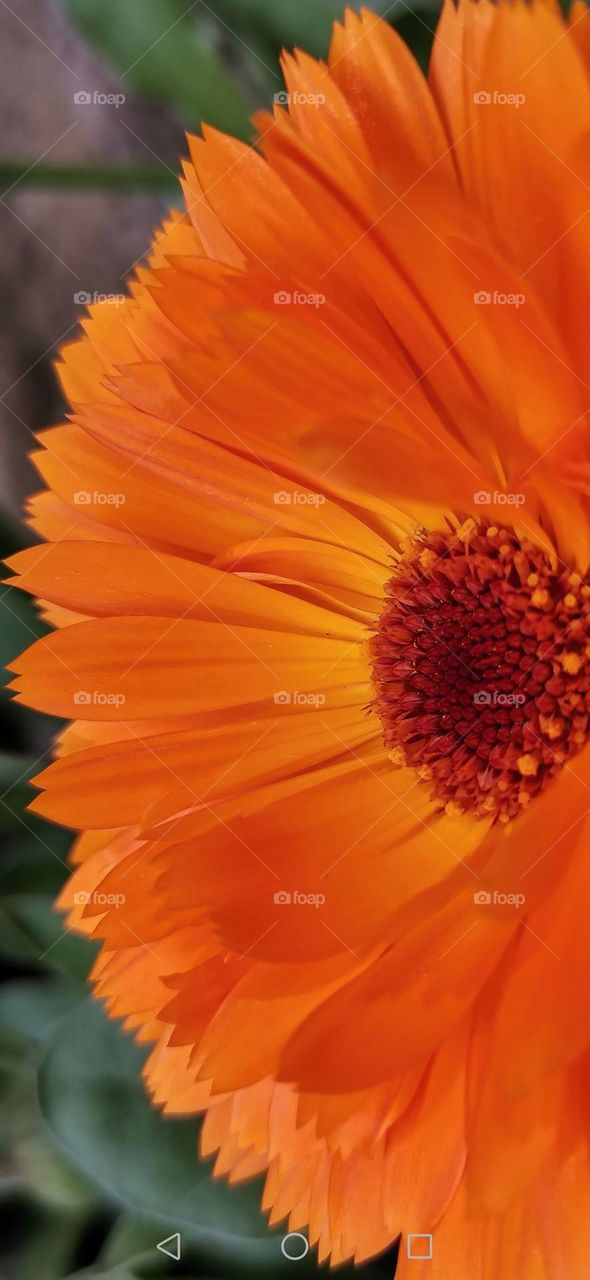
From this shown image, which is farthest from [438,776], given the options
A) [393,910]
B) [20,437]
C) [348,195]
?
[20,437]

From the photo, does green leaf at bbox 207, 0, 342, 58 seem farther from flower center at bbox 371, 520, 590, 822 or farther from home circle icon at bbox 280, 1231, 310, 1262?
home circle icon at bbox 280, 1231, 310, 1262

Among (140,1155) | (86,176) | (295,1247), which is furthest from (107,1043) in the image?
(86,176)

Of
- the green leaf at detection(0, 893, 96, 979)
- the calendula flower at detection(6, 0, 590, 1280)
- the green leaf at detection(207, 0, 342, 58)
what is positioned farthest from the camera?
the green leaf at detection(0, 893, 96, 979)

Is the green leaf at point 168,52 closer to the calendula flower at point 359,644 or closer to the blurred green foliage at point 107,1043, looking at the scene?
the blurred green foliage at point 107,1043

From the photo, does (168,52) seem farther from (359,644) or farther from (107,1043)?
(107,1043)

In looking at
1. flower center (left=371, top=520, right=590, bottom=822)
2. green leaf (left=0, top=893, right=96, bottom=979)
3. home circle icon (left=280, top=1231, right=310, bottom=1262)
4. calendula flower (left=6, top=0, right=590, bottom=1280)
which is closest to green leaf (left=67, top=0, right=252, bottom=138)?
calendula flower (left=6, top=0, right=590, bottom=1280)

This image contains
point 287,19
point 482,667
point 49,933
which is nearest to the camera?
point 482,667

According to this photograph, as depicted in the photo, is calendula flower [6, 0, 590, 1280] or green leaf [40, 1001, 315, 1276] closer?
calendula flower [6, 0, 590, 1280]
